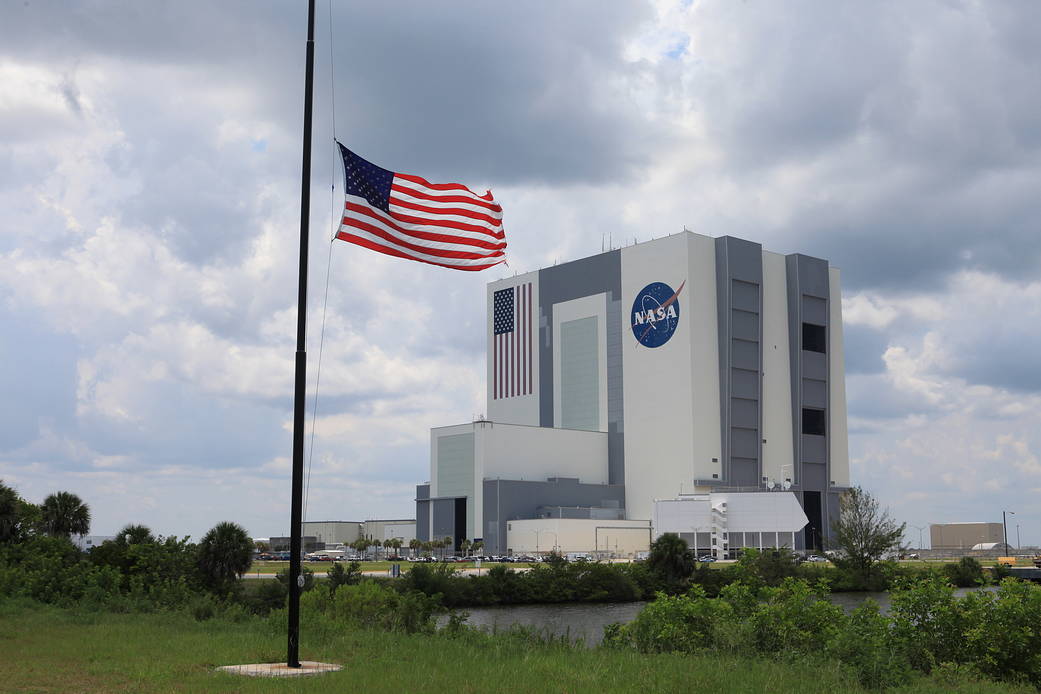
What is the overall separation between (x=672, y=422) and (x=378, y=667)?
376 ft

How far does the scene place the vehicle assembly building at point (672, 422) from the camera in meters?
129

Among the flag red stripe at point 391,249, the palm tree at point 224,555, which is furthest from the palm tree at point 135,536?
the flag red stripe at point 391,249

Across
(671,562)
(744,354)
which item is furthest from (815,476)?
(671,562)

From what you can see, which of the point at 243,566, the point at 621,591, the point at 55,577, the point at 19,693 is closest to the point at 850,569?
the point at 621,591

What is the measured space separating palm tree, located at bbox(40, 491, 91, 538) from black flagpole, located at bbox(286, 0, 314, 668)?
5066cm

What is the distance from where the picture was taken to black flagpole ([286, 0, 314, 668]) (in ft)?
63.3

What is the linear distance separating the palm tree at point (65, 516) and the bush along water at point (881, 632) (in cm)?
4936

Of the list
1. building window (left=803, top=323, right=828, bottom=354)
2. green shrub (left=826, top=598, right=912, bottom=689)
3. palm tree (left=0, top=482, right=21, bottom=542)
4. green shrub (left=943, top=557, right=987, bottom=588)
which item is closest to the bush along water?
green shrub (left=826, top=598, right=912, bottom=689)

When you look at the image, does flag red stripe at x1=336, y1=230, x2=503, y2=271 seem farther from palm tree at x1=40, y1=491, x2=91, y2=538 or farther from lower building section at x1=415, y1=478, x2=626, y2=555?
lower building section at x1=415, y1=478, x2=626, y2=555

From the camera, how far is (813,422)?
458ft

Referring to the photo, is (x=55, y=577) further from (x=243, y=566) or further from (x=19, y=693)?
(x=19, y=693)

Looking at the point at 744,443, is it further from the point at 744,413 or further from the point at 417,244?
the point at 417,244

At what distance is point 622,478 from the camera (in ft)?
461

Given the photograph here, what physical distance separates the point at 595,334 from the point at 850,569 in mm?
57224
